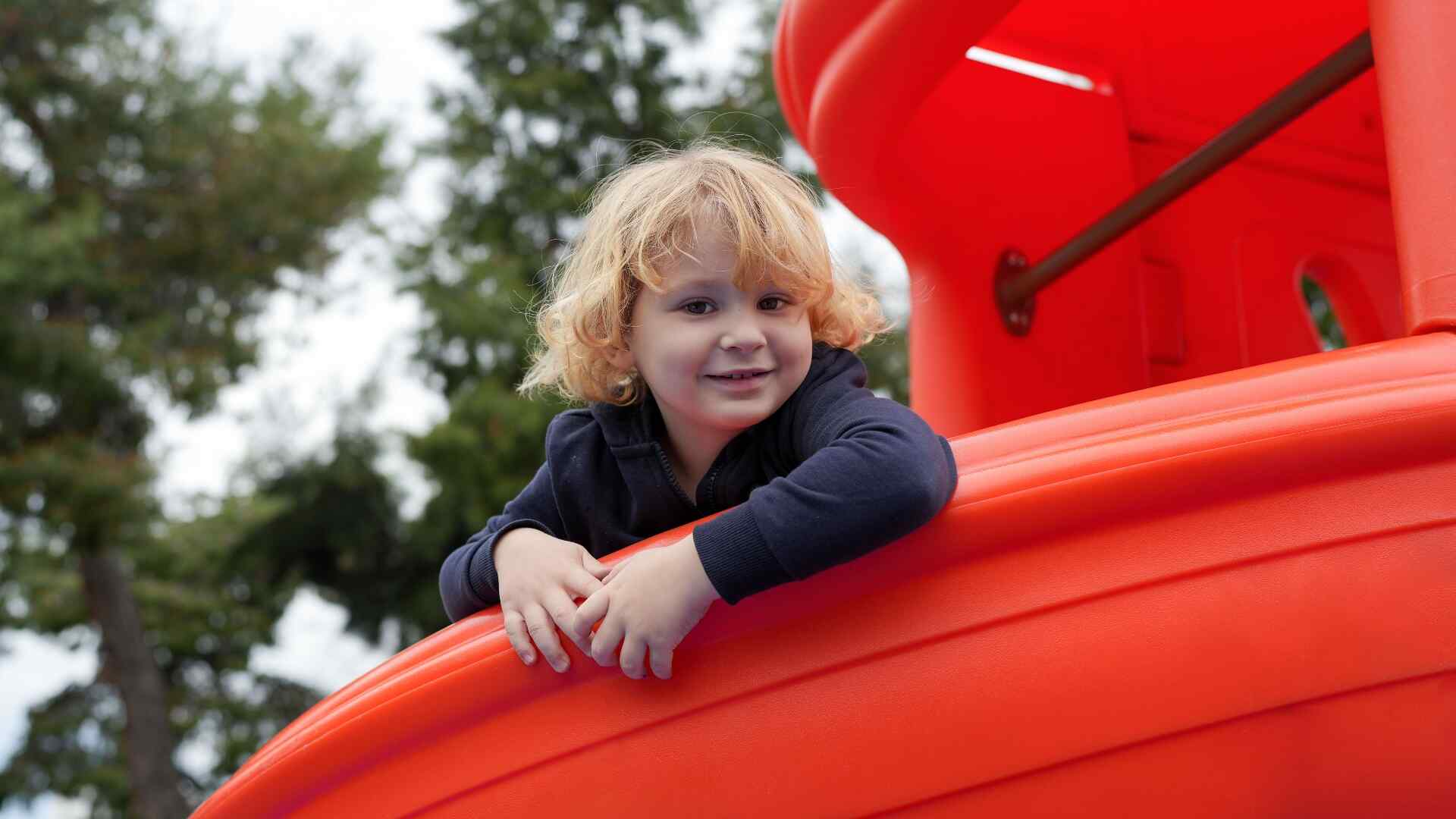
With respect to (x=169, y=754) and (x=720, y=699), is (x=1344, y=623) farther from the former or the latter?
(x=169, y=754)

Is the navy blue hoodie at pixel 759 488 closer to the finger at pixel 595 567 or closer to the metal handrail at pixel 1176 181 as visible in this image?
the finger at pixel 595 567

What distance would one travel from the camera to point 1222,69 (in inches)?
92.6

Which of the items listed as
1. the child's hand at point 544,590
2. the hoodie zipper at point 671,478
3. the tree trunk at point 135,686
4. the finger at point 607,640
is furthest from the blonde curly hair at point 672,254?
the tree trunk at point 135,686

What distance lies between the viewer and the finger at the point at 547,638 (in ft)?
3.75

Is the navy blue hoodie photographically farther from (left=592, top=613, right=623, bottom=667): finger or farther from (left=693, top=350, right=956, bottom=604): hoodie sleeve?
(left=592, top=613, right=623, bottom=667): finger

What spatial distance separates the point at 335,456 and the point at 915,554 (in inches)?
358

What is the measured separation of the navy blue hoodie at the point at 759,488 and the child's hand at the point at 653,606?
0.08 ft

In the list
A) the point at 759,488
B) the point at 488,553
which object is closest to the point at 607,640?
the point at 759,488

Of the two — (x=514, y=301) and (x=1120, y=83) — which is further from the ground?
(x=514, y=301)

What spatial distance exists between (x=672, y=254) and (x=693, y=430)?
22 cm

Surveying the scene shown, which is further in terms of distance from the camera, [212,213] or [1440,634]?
[212,213]

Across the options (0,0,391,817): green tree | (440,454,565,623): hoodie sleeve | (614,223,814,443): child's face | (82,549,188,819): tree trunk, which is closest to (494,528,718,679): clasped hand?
(440,454,565,623): hoodie sleeve

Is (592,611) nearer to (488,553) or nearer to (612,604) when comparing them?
(612,604)

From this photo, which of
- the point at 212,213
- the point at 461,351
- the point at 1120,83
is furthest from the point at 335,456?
the point at 1120,83
